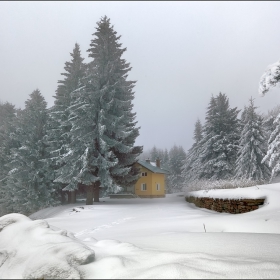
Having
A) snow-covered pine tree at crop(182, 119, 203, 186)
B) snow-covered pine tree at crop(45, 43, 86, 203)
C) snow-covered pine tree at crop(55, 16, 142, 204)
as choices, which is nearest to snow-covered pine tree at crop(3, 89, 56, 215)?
snow-covered pine tree at crop(45, 43, 86, 203)

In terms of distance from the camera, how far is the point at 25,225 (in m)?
4.07

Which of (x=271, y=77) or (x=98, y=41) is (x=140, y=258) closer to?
(x=271, y=77)

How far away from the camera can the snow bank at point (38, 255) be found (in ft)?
7.74

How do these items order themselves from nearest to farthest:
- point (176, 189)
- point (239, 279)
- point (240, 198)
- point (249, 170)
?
point (239, 279) < point (240, 198) < point (249, 170) < point (176, 189)

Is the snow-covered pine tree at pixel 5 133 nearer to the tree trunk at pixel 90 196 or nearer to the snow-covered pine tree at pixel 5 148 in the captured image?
the snow-covered pine tree at pixel 5 148

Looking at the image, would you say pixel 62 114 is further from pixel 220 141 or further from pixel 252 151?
pixel 252 151

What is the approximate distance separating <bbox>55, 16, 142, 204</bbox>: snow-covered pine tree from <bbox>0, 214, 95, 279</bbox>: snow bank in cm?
1414

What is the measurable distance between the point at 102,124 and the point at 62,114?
503 cm

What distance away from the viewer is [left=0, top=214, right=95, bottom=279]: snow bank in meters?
2.36

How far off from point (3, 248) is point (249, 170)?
2684 cm

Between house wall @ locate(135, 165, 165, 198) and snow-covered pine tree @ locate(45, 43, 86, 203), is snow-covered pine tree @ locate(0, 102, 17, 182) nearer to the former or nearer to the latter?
snow-covered pine tree @ locate(45, 43, 86, 203)

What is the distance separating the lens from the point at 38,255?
8.77ft

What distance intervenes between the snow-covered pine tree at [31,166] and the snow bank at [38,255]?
19.5 meters

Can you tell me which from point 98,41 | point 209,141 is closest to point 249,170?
point 209,141
